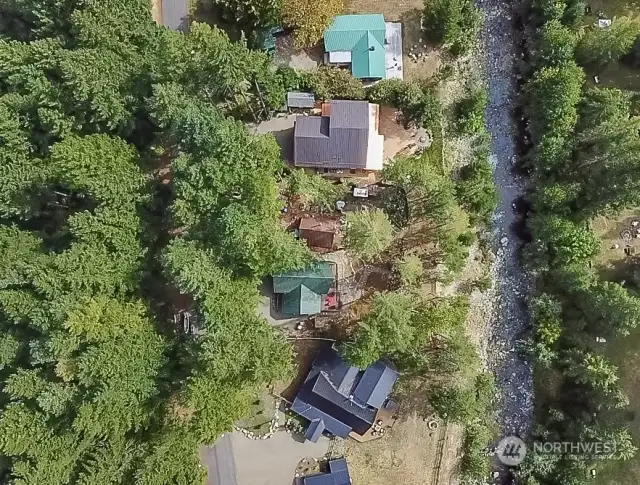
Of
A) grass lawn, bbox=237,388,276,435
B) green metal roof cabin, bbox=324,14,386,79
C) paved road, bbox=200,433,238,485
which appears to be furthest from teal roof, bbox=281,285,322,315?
green metal roof cabin, bbox=324,14,386,79

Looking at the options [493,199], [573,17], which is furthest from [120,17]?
[573,17]

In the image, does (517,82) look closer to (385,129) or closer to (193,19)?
(385,129)

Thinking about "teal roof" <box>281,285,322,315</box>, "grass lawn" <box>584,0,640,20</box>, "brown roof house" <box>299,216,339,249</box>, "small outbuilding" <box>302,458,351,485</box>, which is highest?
"grass lawn" <box>584,0,640,20</box>

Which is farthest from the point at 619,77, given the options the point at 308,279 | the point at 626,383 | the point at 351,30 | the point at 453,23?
the point at 308,279

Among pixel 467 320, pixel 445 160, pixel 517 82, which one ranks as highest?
pixel 517 82

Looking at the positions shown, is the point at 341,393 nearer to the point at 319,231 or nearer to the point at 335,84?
the point at 319,231

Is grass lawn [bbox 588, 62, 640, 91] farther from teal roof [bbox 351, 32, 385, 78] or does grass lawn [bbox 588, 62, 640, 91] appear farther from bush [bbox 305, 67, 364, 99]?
bush [bbox 305, 67, 364, 99]
